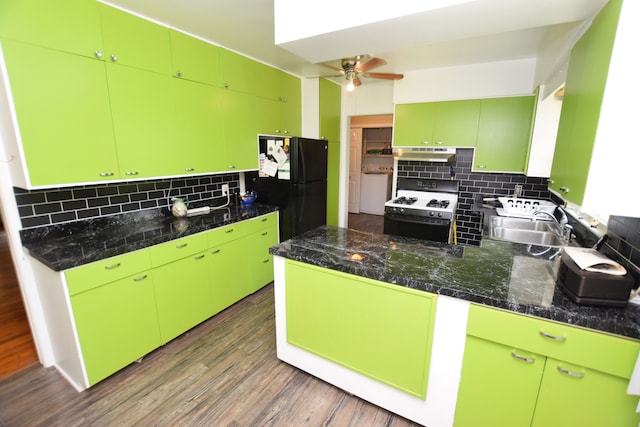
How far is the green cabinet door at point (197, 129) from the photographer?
2.41 m

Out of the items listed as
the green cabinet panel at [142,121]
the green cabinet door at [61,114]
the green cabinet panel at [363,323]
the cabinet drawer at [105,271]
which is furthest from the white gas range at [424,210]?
the green cabinet door at [61,114]

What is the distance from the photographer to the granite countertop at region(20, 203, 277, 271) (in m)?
1.74

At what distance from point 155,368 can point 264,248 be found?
1.40 metres

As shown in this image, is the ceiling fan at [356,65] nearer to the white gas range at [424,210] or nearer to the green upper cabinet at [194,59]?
the green upper cabinet at [194,59]

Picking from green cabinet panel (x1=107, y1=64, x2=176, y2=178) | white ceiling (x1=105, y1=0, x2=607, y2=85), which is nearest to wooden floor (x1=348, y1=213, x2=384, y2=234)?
white ceiling (x1=105, y1=0, x2=607, y2=85)

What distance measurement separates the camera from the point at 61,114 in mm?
1766

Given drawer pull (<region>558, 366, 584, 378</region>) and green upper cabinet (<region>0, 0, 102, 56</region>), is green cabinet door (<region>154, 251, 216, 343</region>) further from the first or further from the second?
drawer pull (<region>558, 366, 584, 378</region>)

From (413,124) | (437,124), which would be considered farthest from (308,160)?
(437,124)

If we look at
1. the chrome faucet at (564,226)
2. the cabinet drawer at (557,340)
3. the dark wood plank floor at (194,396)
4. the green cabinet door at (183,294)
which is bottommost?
the dark wood plank floor at (194,396)

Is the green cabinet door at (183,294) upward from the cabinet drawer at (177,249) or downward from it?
downward

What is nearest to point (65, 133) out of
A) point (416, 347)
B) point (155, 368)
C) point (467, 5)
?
point (155, 368)

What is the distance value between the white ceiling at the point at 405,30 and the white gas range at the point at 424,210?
1.45 metres

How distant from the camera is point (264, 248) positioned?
10.1 feet

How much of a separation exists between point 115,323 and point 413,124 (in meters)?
3.52
